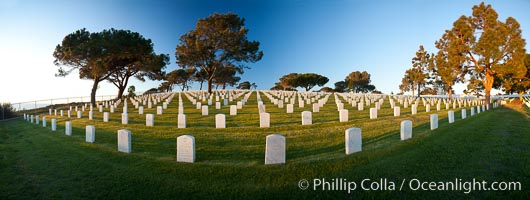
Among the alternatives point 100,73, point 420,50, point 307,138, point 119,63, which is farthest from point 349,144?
point 420,50

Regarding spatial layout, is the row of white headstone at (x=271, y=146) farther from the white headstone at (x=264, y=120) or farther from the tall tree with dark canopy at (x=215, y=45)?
the tall tree with dark canopy at (x=215, y=45)

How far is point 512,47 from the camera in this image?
75.3 ft

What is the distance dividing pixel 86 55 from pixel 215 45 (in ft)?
53.4

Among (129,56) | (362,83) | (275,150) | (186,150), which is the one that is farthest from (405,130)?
(362,83)

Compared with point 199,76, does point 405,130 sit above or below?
below

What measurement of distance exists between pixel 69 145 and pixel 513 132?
16661 millimetres

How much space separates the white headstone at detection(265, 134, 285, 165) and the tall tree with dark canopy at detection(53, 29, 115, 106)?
29.6 metres

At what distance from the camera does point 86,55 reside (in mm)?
29922

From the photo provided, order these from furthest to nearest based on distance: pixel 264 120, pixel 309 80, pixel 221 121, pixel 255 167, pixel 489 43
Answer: pixel 309 80 < pixel 489 43 < pixel 221 121 < pixel 264 120 < pixel 255 167

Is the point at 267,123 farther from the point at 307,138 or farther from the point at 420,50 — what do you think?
the point at 420,50

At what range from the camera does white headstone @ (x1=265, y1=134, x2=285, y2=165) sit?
630 centimetres

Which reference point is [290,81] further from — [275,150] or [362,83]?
[275,150]

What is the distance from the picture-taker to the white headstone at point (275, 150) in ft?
20.7

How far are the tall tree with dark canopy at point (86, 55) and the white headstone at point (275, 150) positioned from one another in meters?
29.6
